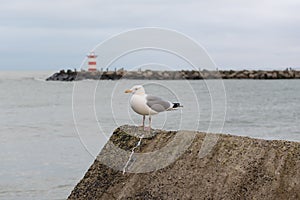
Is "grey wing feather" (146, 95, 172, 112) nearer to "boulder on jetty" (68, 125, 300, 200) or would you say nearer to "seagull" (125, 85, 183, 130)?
"seagull" (125, 85, 183, 130)

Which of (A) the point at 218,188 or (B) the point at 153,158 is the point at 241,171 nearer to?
(A) the point at 218,188

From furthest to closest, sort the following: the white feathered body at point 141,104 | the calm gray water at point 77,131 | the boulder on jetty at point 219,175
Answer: the calm gray water at point 77,131
the white feathered body at point 141,104
the boulder on jetty at point 219,175

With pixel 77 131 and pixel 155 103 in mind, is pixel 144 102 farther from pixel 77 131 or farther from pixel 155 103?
pixel 77 131

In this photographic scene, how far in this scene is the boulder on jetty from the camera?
5488 millimetres

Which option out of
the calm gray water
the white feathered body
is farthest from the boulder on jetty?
the calm gray water

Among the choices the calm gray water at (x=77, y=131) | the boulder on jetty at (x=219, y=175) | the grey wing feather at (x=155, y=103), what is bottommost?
the calm gray water at (x=77, y=131)

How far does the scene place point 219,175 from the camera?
18.7ft

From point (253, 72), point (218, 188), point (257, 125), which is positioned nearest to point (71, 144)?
point (257, 125)

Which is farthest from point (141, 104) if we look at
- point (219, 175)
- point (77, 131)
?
point (77, 131)

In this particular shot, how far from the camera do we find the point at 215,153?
586cm

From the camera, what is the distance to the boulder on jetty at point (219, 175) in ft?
Result: 18.0

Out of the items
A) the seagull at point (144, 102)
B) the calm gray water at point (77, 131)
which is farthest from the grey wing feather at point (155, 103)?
the calm gray water at point (77, 131)

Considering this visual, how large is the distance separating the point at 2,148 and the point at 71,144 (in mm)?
1898

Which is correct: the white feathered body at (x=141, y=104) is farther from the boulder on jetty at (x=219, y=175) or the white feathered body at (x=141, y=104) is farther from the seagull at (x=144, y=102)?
the boulder on jetty at (x=219, y=175)
